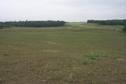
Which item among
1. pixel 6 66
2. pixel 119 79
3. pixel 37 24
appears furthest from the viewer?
pixel 37 24

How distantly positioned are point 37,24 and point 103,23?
72.3 feet

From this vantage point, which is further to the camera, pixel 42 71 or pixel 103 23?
pixel 103 23

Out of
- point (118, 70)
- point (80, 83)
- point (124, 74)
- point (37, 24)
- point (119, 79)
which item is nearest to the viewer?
point (80, 83)

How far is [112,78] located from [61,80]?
6.22ft

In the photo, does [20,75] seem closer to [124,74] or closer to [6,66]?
[6,66]

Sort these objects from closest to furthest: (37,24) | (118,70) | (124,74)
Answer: (124,74), (118,70), (37,24)

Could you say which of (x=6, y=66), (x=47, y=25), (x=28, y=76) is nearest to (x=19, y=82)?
(x=28, y=76)

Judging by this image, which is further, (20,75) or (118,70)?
(118,70)

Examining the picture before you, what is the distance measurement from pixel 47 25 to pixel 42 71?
69.7m

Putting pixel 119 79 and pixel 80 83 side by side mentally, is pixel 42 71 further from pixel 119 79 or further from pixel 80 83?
pixel 119 79

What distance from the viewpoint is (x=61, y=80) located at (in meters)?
8.13

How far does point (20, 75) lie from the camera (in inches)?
352

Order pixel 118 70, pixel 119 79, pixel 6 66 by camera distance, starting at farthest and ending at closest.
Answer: pixel 6 66 < pixel 118 70 < pixel 119 79

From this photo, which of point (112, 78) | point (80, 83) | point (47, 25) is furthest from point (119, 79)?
point (47, 25)
